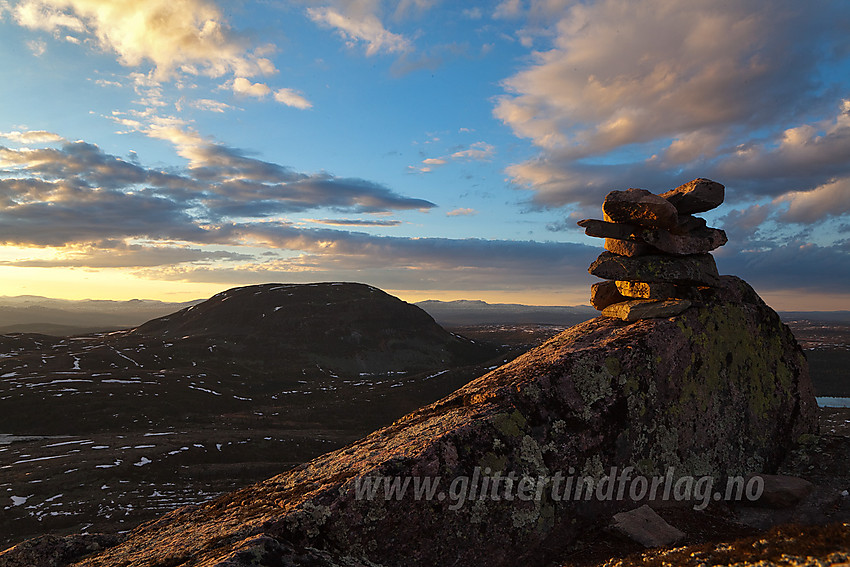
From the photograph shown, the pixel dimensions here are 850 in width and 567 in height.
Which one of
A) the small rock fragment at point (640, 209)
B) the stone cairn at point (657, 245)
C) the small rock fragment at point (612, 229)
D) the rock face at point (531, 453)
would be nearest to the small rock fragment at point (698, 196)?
Result: the stone cairn at point (657, 245)

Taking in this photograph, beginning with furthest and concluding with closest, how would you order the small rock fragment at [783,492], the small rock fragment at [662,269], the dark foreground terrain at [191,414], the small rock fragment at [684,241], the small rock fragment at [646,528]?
the dark foreground terrain at [191,414]
the small rock fragment at [684,241]
the small rock fragment at [662,269]
the small rock fragment at [783,492]
the small rock fragment at [646,528]

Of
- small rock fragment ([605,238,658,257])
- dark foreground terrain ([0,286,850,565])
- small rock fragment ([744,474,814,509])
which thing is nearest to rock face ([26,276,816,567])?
small rock fragment ([744,474,814,509])

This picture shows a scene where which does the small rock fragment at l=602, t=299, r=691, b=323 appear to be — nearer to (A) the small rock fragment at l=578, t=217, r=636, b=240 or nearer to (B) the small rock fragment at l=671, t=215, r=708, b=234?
(A) the small rock fragment at l=578, t=217, r=636, b=240

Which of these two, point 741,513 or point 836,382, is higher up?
point 741,513

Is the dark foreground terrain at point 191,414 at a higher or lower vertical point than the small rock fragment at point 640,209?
lower

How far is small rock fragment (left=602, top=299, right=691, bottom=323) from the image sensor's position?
14711 millimetres

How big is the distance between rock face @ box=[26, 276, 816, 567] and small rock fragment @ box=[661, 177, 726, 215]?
10.5ft

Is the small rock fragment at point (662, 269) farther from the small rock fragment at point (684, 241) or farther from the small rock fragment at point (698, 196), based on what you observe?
the small rock fragment at point (698, 196)

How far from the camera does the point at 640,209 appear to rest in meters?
16.5

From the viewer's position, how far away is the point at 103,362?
11750cm

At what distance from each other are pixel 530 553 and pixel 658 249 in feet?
39.0

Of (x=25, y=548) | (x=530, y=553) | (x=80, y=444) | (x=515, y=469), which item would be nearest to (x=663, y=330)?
(x=515, y=469)

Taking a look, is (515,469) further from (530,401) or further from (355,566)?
(355,566)

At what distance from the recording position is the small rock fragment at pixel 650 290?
15.9 metres
